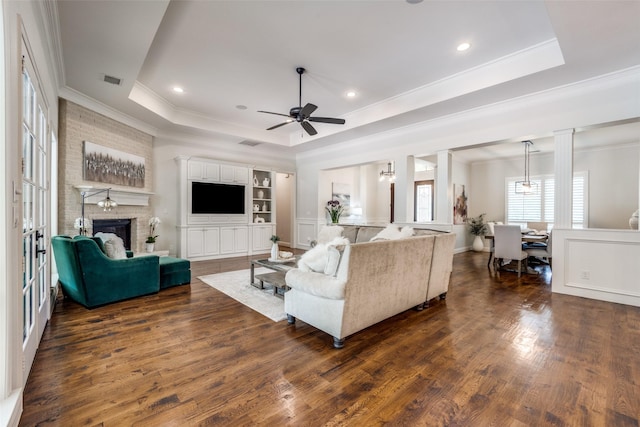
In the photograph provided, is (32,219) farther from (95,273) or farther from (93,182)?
(93,182)

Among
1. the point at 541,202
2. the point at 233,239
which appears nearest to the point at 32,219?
the point at 233,239

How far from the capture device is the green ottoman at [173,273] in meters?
4.13

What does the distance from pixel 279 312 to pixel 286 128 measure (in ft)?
16.4

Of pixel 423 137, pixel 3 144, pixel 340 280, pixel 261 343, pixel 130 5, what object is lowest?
pixel 261 343

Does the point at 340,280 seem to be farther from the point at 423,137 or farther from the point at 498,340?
the point at 423,137

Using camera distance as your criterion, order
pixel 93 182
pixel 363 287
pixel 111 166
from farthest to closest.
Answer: pixel 111 166 < pixel 93 182 < pixel 363 287

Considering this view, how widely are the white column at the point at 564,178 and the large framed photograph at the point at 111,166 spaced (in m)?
7.32

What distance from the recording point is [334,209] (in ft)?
26.2

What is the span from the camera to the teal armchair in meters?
3.25

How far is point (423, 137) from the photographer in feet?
18.4

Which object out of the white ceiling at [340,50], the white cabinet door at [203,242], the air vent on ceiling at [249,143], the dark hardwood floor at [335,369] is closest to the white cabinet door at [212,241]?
the white cabinet door at [203,242]

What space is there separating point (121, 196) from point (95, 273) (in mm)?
2338

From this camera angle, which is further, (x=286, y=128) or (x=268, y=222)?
(x=268, y=222)

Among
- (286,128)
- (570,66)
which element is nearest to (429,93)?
(570,66)
